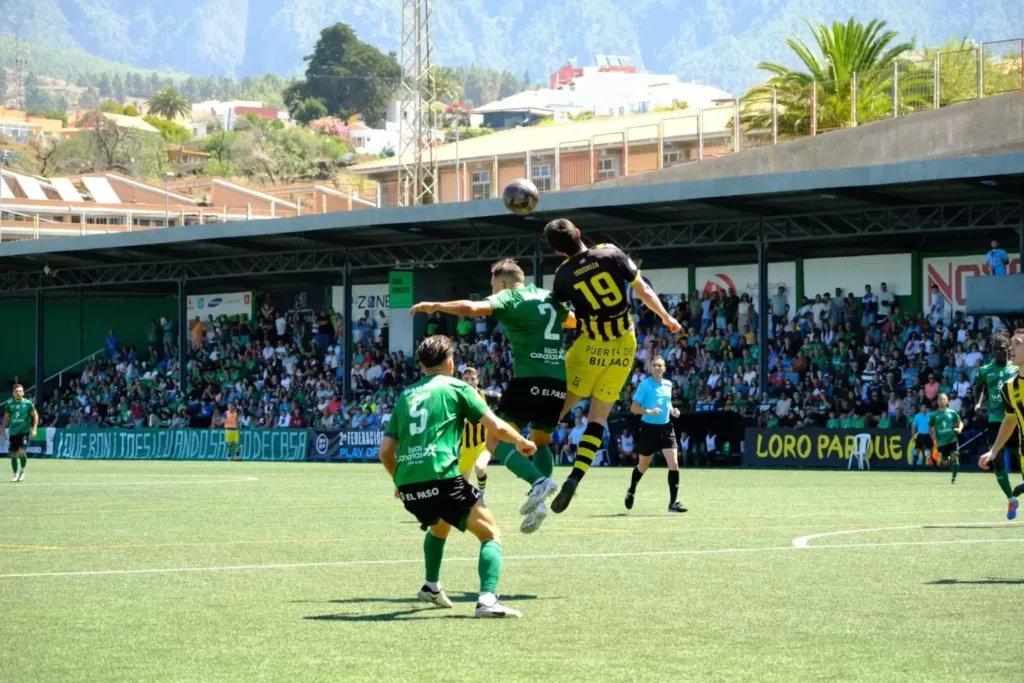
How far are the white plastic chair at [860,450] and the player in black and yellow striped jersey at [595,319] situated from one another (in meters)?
20.3

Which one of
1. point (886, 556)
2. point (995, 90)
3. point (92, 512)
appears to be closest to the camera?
point (886, 556)

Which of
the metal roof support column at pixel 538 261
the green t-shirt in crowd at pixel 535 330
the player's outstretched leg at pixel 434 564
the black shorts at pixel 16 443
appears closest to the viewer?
the player's outstretched leg at pixel 434 564

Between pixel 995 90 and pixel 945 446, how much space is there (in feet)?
60.0

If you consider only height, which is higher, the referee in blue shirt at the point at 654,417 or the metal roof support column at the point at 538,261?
the metal roof support column at the point at 538,261

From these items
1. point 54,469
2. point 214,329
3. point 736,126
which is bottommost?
point 54,469

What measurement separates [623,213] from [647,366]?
4.17 metres

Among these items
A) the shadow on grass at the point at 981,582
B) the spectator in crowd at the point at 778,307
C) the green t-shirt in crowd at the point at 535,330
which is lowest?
the shadow on grass at the point at 981,582

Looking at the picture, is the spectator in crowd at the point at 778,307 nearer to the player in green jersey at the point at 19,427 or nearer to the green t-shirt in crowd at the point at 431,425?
the player in green jersey at the point at 19,427

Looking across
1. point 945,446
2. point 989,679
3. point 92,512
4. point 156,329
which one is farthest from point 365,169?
point 989,679

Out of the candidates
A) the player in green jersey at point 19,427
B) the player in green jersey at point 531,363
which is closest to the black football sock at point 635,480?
the player in green jersey at point 531,363

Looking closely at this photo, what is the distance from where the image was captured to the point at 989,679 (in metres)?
6.71

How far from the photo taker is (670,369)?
1548 inches

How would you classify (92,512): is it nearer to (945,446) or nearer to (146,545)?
(146,545)

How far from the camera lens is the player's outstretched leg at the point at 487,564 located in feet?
28.9
